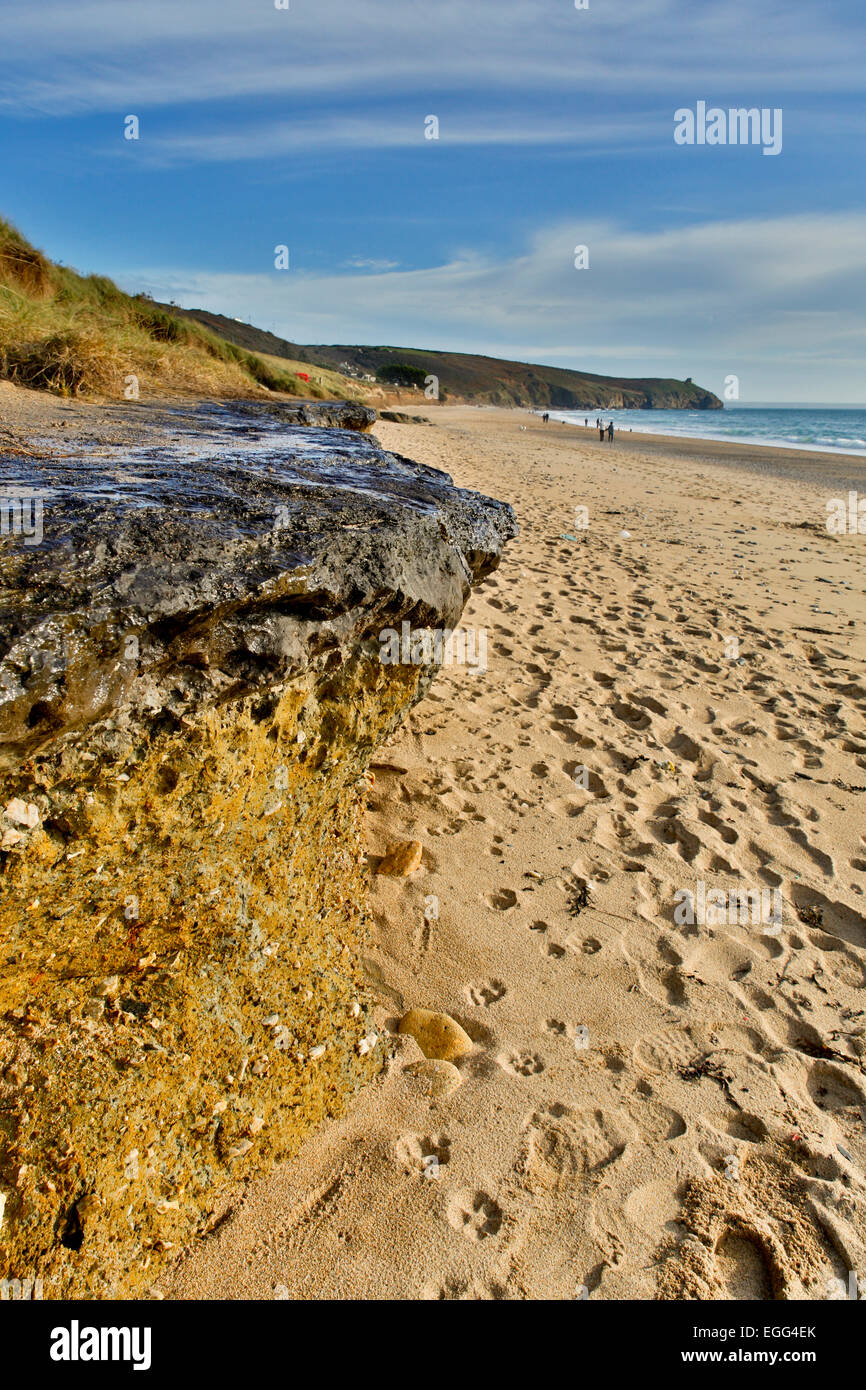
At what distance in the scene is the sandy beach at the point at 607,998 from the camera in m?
2.11

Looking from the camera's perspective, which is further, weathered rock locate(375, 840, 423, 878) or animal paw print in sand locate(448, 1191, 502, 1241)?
weathered rock locate(375, 840, 423, 878)

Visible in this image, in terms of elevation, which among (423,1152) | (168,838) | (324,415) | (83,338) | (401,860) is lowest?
(423,1152)

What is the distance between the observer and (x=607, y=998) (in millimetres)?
2961

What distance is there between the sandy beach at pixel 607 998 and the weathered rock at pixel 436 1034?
0.18ft

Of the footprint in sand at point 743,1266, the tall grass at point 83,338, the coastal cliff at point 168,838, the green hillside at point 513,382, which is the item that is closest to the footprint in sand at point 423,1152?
the coastal cliff at point 168,838

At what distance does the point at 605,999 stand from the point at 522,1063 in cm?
48

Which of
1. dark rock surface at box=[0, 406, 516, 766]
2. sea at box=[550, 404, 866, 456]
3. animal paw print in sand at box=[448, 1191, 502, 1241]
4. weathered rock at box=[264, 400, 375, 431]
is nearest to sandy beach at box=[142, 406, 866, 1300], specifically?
animal paw print in sand at box=[448, 1191, 502, 1241]

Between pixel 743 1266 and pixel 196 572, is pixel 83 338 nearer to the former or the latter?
pixel 196 572

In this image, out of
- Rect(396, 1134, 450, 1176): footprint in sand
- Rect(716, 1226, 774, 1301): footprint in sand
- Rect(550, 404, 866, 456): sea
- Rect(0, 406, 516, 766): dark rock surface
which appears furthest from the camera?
Rect(550, 404, 866, 456): sea

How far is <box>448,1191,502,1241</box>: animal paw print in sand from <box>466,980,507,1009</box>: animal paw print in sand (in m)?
0.74

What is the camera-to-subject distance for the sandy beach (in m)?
2.11

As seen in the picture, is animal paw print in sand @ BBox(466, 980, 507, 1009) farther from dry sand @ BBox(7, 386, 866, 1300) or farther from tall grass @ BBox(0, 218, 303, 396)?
tall grass @ BBox(0, 218, 303, 396)

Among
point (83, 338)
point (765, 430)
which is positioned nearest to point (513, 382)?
point (765, 430)
